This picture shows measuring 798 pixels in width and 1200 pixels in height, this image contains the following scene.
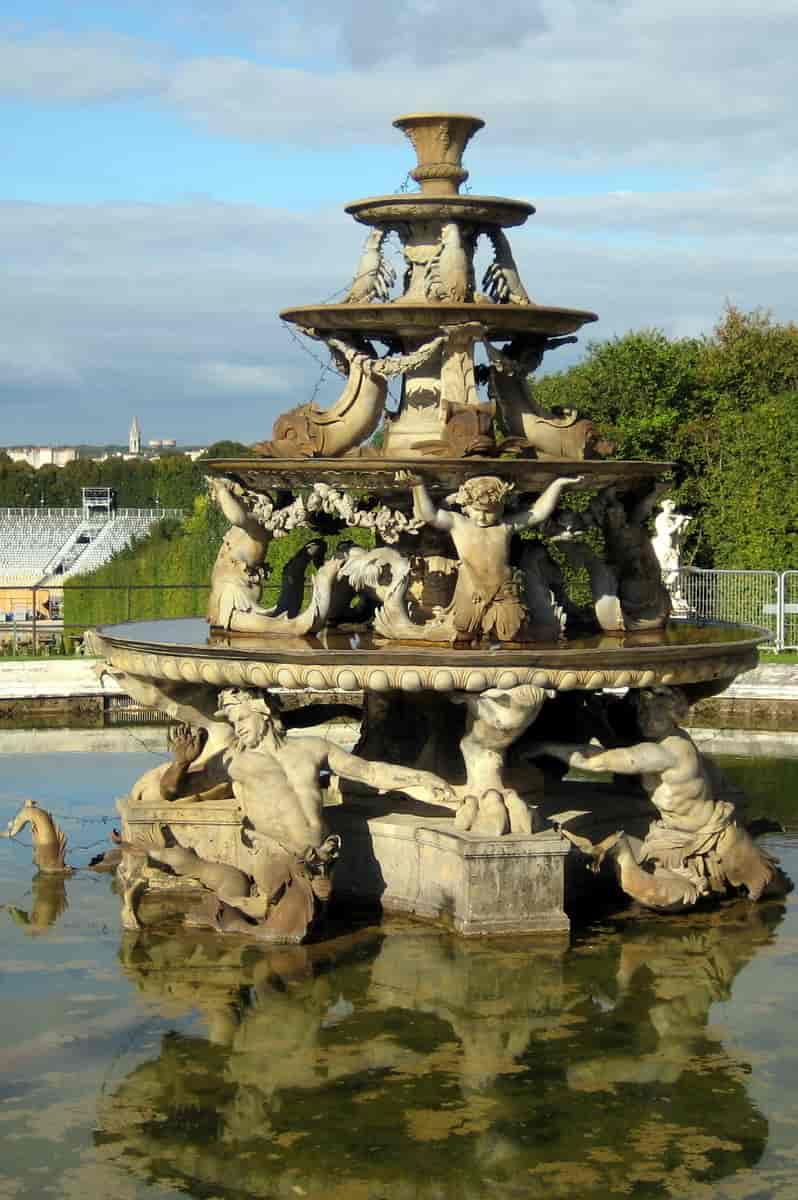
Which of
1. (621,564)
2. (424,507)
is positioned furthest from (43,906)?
(621,564)

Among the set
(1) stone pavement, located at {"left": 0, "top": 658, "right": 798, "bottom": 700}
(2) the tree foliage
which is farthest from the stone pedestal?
(2) the tree foliage

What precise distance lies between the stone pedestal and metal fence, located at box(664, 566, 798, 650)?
1821 centimetres

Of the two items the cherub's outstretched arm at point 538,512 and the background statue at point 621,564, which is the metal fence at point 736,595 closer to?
the background statue at point 621,564

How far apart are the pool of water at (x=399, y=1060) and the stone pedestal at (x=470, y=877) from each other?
24 centimetres

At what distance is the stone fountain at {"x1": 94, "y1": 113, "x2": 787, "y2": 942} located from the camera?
46.3 ft

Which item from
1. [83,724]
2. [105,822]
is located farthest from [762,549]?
[105,822]

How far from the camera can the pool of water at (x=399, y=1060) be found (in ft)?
32.2

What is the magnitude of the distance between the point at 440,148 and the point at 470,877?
19.9ft

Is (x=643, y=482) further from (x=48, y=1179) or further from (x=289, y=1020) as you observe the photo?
(x=48, y=1179)

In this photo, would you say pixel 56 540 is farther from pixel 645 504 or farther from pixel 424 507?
pixel 424 507

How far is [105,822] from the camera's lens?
1814 cm

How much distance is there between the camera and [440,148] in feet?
54.6

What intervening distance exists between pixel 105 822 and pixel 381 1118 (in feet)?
26.5

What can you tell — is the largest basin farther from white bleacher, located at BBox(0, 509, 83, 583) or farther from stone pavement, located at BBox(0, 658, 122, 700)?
white bleacher, located at BBox(0, 509, 83, 583)
